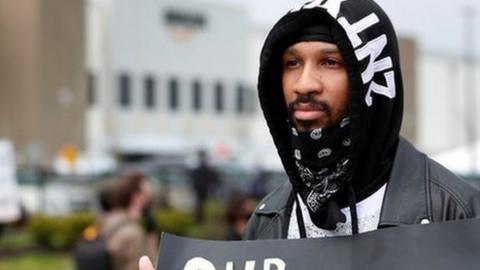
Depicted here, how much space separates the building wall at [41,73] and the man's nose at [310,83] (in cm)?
→ 4899

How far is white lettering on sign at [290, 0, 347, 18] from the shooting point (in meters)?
2.24

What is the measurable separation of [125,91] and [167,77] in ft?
10.9

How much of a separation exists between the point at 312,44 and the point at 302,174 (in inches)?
10.8

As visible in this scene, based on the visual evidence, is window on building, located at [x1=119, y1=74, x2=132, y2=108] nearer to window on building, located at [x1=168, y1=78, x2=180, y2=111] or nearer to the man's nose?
window on building, located at [x1=168, y1=78, x2=180, y2=111]

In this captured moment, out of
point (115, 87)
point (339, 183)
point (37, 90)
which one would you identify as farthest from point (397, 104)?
point (115, 87)

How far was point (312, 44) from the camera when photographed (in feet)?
7.41

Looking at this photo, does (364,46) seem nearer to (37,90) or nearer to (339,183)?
(339,183)

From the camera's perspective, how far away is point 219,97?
235 ft

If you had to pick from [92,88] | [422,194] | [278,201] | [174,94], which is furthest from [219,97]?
[422,194]

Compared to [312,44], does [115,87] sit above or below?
below

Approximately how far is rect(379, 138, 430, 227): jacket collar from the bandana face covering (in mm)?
98

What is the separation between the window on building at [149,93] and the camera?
68.4m

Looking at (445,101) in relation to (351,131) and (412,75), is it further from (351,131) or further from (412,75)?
(351,131)

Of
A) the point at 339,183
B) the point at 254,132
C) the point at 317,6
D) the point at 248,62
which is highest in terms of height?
the point at 317,6
